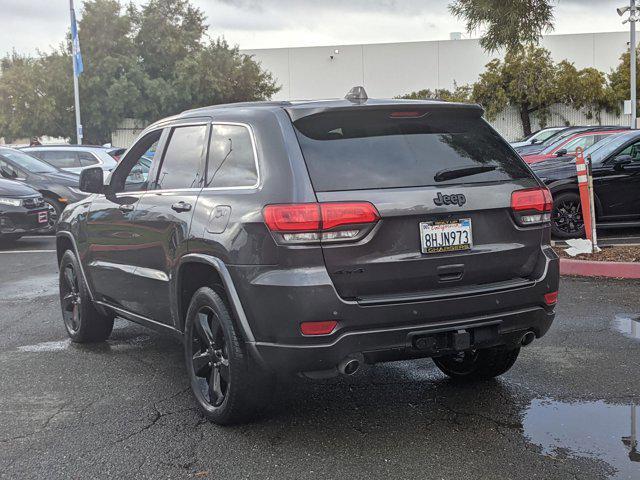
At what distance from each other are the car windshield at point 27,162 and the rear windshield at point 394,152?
12096 mm

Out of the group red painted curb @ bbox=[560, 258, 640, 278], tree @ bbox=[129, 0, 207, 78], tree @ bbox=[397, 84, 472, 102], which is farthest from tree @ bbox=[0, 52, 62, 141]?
red painted curb @ bbox=[560, 258, 640, 278]

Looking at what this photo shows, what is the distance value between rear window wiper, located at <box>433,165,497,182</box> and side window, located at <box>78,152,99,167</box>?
13761 mm

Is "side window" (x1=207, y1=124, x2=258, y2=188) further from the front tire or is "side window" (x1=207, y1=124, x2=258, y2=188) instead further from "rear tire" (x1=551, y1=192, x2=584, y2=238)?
"rear tire" (x1=551, y1=192, x2=584, y2=238)

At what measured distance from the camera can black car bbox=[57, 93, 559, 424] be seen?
379 cm

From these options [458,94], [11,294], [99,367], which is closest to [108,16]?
[458,94]

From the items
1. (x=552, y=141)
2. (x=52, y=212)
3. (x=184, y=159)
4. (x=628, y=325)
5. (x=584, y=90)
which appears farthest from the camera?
(x=584, y=90)

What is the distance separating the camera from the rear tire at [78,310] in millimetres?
6207

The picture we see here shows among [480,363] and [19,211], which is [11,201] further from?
[480,363]

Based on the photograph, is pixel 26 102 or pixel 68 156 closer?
pixel 68 156

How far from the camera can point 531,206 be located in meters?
4.30

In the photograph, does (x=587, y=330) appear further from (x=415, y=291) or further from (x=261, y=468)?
(x=261, y=468)

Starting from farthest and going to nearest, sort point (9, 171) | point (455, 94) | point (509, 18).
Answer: point (455, 94)
point (9, 171)
point (509, 18)

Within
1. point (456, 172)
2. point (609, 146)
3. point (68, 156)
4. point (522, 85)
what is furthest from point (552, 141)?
point (522, 85)

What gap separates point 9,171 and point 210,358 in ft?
38.4
